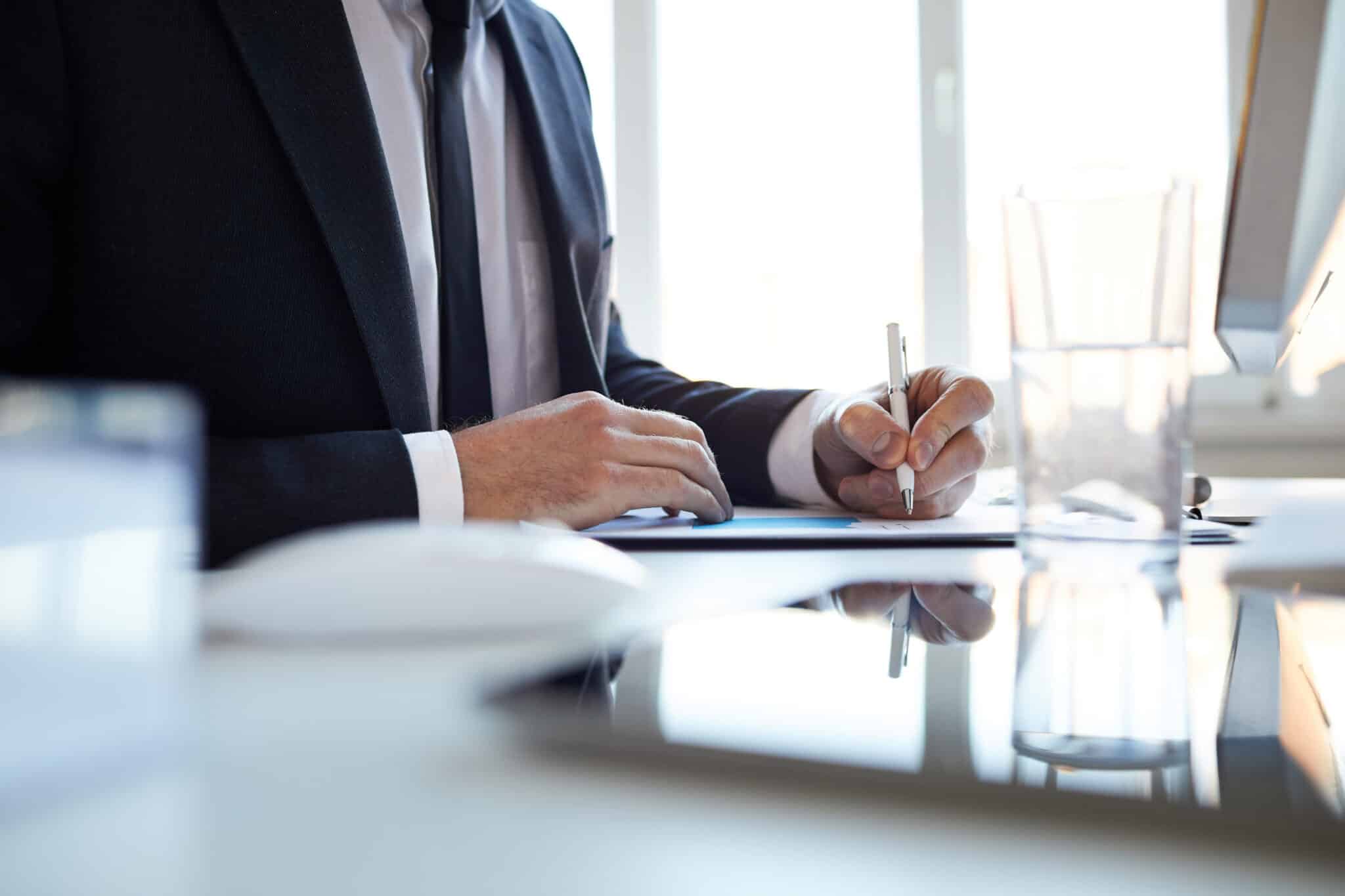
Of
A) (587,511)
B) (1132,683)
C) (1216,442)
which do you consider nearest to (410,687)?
(1132,683)

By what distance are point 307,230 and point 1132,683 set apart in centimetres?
78

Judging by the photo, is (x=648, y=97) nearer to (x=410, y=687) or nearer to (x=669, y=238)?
(x=669, y=238)

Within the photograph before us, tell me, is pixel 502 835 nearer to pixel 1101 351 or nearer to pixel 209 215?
pixel 1101 351

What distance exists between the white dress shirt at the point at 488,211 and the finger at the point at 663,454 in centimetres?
13

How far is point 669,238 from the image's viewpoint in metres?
2.88

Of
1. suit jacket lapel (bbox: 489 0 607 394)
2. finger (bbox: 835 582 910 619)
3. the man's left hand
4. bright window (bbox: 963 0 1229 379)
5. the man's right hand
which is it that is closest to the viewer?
finger (bbox: 835 582 910 619)

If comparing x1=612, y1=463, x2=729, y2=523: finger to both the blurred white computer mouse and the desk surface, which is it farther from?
the desk surface

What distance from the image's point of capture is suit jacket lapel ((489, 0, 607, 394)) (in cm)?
122

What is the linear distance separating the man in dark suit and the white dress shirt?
0.16ft

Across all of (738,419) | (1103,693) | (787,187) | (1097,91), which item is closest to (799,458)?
(738,419)

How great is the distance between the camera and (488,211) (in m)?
1.23

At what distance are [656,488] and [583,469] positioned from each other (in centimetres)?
6

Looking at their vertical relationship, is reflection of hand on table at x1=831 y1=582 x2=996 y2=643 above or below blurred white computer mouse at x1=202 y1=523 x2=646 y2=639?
below

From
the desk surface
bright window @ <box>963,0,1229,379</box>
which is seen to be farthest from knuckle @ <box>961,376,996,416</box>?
bright window @ <box>963,0,1229,379</box>
